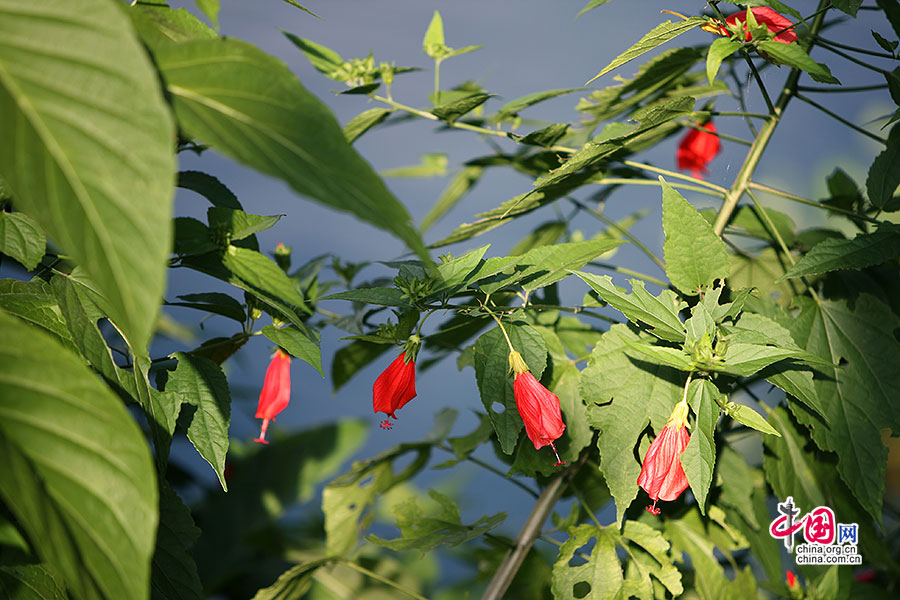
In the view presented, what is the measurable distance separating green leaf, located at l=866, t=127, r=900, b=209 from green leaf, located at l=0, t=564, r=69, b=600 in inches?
30.9

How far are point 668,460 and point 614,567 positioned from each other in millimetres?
190

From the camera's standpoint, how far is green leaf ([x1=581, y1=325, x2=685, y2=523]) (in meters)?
0.53

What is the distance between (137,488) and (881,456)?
2.01ft

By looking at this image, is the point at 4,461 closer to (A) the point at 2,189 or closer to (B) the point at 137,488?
(B) the point at 137,488

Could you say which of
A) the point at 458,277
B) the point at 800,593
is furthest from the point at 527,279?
the point at 800,593

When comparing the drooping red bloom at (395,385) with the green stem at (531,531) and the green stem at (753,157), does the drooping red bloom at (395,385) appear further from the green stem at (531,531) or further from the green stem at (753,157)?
the green stem at (753,157)

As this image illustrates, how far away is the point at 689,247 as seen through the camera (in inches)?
21.0

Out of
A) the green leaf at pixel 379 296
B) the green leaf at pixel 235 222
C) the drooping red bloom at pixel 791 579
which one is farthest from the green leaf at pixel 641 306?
the drooping red bloom at pixel 791 579

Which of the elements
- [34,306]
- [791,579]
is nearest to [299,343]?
[34,306]

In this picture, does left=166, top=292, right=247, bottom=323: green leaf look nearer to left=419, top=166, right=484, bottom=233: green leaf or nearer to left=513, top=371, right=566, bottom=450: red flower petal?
left=513, top=371, right=566, bottom=450: red flower petal

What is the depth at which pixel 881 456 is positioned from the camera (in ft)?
1.90

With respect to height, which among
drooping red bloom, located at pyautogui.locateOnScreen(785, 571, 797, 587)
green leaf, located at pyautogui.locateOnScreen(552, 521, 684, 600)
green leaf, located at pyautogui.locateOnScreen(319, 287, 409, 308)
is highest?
green leaf, located at pyautogui.locateOnScreen(319, 287, 409, 308)

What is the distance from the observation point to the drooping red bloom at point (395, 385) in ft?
1.80

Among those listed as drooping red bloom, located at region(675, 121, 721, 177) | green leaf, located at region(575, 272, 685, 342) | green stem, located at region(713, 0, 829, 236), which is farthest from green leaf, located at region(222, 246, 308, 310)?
drooping red bloom, located at region(675, 121, 721, 177)
